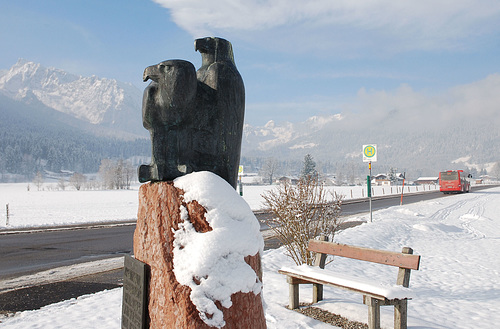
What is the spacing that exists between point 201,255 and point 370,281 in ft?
9.13

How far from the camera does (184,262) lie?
2326 mm

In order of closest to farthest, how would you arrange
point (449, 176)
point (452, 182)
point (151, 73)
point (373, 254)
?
1. point (151, 73)
2. point (373, 254)
3. point (452, 182)
4. point (449, 176)

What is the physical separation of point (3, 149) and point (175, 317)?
168 meters

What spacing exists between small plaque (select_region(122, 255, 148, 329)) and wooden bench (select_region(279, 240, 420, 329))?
8.23 feet

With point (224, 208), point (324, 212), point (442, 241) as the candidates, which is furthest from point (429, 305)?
point (442, 241)

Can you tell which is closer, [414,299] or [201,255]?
[201,255]

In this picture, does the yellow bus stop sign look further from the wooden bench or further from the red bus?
the red bus

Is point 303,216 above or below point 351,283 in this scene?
above

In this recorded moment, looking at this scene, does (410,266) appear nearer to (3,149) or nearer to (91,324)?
(91,324)

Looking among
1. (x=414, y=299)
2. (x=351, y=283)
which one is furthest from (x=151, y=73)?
(x=414, y=299)

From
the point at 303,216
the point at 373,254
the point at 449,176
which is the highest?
the point at 449,176

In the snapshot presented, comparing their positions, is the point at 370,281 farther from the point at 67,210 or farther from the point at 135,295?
the point at 67,210

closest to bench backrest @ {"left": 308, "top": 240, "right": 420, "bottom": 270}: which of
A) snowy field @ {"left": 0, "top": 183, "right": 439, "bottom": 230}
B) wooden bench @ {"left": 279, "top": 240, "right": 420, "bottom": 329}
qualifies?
wooden bench @ {"left": 279, "top": 240, "right": 420, "bottom": 329}

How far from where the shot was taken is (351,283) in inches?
171
